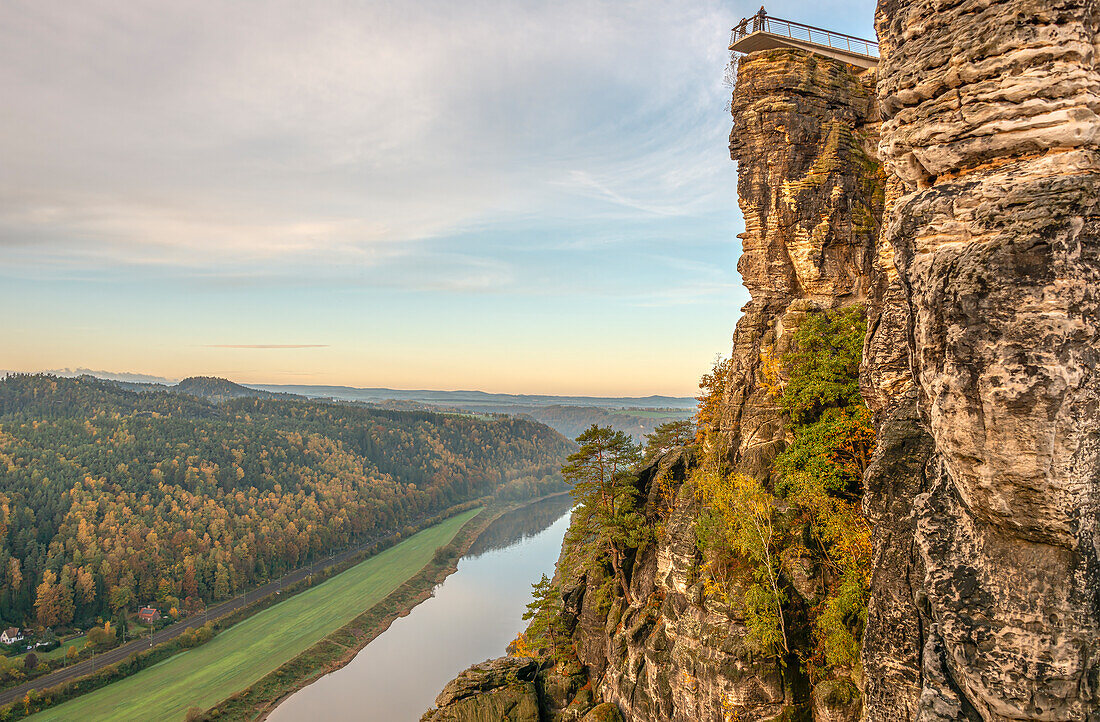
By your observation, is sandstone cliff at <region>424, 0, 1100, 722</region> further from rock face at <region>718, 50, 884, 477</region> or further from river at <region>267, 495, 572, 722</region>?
river at <region>267, 495, 572, 722</region>

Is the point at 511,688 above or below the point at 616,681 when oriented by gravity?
below

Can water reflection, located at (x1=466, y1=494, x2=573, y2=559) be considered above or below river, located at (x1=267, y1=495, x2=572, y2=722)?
below

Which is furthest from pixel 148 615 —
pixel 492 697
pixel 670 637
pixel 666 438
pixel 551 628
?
pixel 670 637

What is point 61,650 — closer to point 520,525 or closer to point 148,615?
point 148,615

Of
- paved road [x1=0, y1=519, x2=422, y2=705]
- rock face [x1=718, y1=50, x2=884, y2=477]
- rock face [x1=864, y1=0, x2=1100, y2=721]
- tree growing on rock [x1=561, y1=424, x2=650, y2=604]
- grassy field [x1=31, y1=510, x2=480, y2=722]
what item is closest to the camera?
rock face [x1=864, y1=0, x2=1100, y2=721]

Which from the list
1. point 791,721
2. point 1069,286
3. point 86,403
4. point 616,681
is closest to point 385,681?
point 616,681

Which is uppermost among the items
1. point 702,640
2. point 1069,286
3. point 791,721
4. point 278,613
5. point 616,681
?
point 1069,286

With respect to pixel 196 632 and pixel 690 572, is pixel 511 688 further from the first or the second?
pixel 196 632

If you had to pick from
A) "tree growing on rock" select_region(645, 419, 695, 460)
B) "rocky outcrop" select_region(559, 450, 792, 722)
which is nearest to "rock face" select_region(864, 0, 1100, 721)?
"rocky outcrop" select_region(559, 450, 792, 722)
